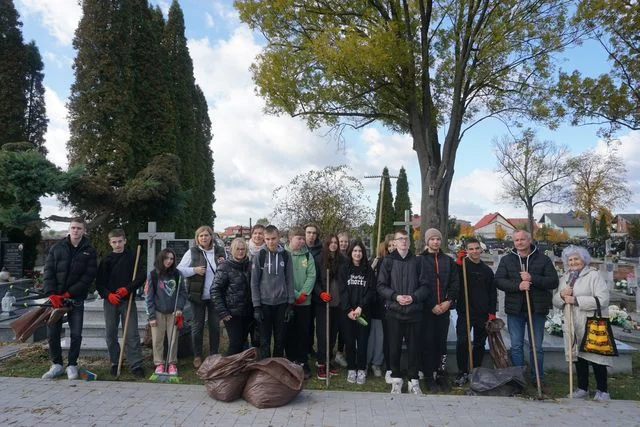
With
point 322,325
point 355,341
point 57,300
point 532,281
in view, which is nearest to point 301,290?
point 322,325

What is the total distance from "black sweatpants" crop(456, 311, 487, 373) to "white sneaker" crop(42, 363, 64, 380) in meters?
4.95

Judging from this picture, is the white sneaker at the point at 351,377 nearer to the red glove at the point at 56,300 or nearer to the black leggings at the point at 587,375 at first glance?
the black leggings at the point at 587,375

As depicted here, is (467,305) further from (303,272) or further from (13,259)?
(13,259)

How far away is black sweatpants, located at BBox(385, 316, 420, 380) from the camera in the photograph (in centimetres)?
545

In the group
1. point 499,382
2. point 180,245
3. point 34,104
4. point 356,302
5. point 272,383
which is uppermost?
point 34,104

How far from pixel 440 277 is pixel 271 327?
213cm

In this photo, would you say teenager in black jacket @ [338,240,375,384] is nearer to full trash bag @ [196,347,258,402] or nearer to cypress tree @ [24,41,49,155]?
full trash bag @ [196,347,258,402]

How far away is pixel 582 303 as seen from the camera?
520 centimetres

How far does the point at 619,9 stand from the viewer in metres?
10.8

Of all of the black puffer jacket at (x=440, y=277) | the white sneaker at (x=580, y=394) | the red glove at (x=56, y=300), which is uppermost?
the black puffer jacket at (x=440, y=277)

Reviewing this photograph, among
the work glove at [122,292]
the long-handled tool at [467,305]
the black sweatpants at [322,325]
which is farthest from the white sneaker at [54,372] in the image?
the long-handled tool at [467,305]

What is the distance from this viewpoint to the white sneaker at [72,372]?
5.61m

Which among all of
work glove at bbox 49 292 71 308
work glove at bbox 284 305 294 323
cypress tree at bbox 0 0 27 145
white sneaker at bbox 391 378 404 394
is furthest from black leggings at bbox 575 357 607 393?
cypress tree at bbox 0 0 27 145

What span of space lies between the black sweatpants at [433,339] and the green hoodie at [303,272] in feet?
4.69
